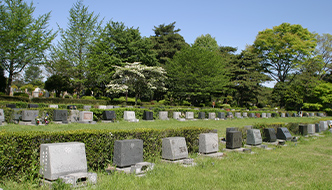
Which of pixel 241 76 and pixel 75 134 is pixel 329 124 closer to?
pixel 75 134

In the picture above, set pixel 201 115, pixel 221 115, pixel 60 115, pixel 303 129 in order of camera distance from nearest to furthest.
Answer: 1. pixel 303 129
2. pixel 60 115
3. pixel 201 115
4. pixel 221 115

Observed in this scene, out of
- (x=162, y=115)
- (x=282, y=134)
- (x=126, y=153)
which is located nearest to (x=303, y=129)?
(x=282, y=134)

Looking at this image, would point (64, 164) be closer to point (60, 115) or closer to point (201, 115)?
point (60, 115)

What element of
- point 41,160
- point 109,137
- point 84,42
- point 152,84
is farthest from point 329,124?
point 84,42

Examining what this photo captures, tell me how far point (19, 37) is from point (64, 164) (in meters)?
31.0

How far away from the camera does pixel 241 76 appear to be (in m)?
46.2

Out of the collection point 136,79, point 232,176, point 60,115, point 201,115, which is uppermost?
point 136,79

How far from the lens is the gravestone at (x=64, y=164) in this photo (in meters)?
4.59

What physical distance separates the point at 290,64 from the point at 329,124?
115 ft

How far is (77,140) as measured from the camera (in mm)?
5844

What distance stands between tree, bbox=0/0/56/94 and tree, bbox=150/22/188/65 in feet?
67.3

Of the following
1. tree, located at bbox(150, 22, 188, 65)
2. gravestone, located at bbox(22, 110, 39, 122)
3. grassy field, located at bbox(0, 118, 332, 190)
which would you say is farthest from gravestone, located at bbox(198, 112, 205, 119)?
tree, located at bbox(150, 22, 188, 65)

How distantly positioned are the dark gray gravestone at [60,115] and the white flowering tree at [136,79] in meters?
18.8

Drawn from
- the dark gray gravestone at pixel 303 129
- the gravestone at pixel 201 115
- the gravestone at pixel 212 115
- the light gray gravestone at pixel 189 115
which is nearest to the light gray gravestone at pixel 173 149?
the dark gray gravestone at pixel 303 129
